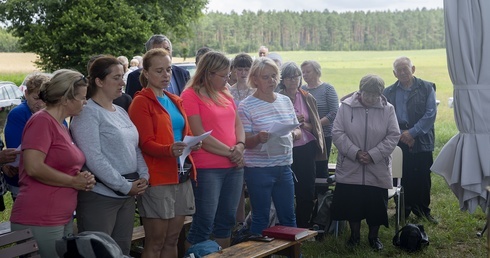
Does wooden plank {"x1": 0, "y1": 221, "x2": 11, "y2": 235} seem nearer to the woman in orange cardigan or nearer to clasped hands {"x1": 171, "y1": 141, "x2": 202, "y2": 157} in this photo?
the woman in orange cardigan

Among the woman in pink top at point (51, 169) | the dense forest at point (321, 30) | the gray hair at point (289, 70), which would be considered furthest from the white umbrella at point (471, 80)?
the dense forest at point (321, 30)

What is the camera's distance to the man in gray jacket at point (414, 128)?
680 cm

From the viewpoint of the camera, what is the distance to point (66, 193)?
144 inches

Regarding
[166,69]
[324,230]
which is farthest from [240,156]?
[324,230]

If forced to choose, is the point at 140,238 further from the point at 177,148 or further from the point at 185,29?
the point at 185,29

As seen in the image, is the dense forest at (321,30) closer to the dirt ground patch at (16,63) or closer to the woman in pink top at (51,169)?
the dirt ground patch at (16,63)

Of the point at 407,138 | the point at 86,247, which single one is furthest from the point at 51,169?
the point at 407,138

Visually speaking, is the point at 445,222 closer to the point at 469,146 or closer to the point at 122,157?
the point at 469,146

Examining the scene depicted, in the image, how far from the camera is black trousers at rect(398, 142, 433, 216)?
23.0ft

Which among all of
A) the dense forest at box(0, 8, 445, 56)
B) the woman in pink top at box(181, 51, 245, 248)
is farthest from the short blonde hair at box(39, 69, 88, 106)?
the dense forest at box(0, 8, 445, 56)

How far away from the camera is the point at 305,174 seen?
6137 millimetres

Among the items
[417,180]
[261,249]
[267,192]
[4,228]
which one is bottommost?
[417,180]

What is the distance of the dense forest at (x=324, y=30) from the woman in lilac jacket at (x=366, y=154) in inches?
1594

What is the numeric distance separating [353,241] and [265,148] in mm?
1534
